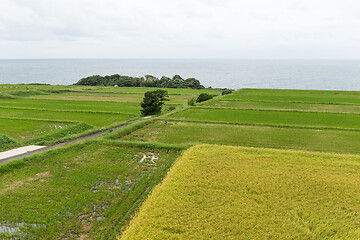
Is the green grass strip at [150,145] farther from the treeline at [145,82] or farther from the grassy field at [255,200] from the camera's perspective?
the treeline at [145,82]

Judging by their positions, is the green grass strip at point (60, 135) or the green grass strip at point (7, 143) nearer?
the green grass strip at point (7, 143)

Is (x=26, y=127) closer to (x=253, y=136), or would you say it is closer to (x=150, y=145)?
(x=150, y=145)

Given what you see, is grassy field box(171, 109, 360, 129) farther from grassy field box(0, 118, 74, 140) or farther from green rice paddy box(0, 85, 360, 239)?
grassy field box(0, 118, 74, 140)

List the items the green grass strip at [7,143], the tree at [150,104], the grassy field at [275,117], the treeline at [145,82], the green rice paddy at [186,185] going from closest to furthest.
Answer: the green rice paddy at [186,185], the green grass strip at [7,143], the grassy field at [275,117], the tree at [150,104], the treeline at [145,82]

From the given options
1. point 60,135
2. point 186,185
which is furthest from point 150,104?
point 186,185

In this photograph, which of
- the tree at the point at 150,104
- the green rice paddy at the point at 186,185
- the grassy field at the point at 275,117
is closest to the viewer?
the green rice paddy at the point at 186,185

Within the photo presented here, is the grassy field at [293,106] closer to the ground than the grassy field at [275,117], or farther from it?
farther from it

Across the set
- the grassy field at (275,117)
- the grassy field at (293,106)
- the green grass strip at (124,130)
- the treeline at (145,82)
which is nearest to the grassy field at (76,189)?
the green grass strip at (124,130)
